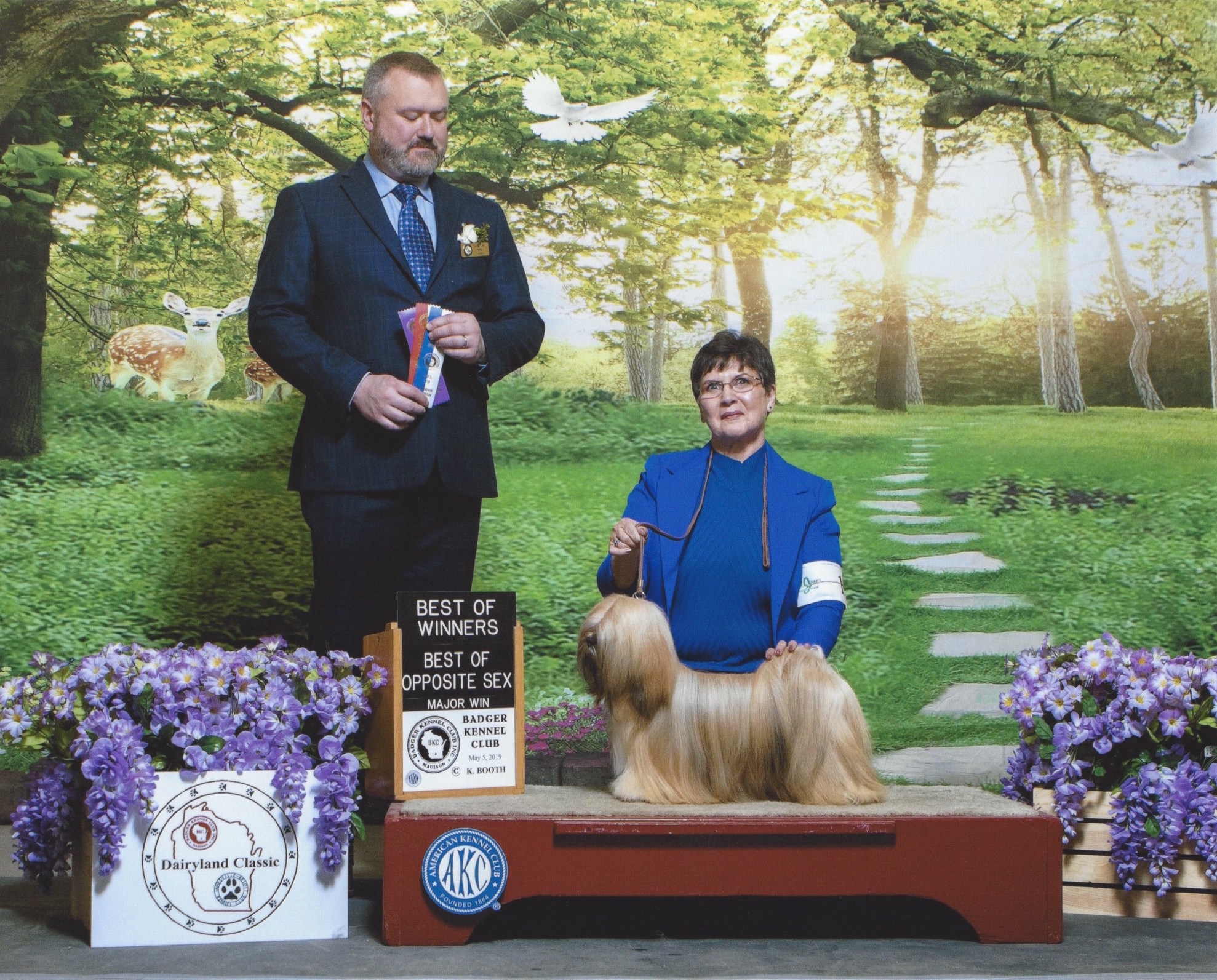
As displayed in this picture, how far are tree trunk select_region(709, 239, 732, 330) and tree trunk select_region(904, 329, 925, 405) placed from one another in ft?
2.44

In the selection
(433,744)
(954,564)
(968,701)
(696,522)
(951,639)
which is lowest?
(968,701)

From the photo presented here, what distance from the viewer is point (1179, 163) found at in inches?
192

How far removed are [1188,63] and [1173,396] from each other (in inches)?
50.8

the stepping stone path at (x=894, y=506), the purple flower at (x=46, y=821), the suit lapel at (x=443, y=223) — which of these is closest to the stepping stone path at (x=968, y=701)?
the stepping stone path at (x=894, y=506)

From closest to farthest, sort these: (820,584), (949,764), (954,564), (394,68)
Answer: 1. (820,584)
2. (394,68)
3. (949,764)
4. (954,564)

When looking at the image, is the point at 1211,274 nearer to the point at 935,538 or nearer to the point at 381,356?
the point at 935,538

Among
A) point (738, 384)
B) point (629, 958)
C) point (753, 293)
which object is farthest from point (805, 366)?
point (629, 958)

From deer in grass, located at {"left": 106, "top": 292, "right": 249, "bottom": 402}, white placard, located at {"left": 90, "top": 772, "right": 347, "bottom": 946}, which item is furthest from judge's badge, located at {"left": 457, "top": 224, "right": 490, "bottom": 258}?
deer in grass, located at {"left": 106, "top": 292, "right": 249, "bottom": 402}

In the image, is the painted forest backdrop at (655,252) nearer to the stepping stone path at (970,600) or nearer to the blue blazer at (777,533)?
the stepping stone path at (970,600)

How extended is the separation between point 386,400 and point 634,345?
1998mm

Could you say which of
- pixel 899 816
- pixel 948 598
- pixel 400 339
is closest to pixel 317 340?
pixel 400 339

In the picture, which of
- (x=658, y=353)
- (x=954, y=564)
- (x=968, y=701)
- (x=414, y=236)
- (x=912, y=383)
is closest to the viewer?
(x=414, y=236)

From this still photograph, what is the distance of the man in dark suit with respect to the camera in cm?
302

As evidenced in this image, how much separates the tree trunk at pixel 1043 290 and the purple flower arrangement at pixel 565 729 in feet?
7.10
